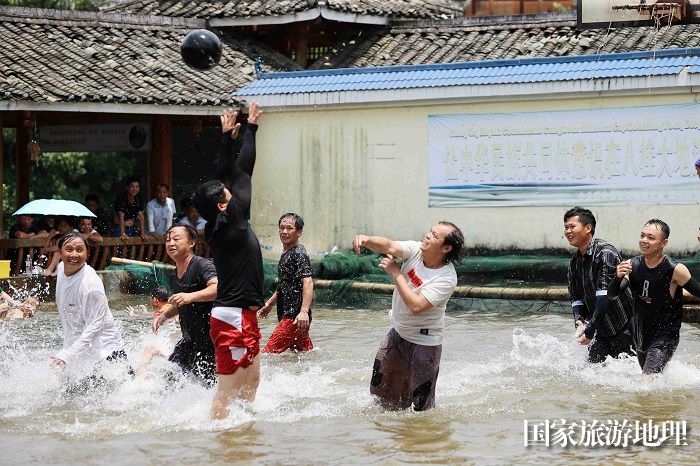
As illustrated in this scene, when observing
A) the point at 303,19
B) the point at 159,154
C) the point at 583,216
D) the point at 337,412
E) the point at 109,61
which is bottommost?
the point at 337,412

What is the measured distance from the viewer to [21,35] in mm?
20281

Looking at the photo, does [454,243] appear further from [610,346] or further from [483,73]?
[483,73]

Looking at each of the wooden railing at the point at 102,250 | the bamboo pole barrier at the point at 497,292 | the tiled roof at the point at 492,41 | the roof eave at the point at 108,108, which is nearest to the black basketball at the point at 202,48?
the bamboo pole barrier at the point at 497,292

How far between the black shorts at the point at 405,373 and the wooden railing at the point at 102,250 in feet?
33.7

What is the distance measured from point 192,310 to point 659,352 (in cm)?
370

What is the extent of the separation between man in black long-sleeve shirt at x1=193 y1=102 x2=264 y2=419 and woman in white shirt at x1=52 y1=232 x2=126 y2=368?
57.8 inches

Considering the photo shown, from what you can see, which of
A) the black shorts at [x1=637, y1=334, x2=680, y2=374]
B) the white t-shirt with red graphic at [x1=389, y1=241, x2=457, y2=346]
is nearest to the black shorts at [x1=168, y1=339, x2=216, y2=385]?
the white t-shirt with red graphic at [x1=389, y1=241, x2=457, y2=346]

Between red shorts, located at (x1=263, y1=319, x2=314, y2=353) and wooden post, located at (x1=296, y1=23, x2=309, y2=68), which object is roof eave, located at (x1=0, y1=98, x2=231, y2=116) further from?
red shorts, located at (x1=263, y1=319, x2=314, y2=353)

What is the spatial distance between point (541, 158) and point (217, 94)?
18.1ft

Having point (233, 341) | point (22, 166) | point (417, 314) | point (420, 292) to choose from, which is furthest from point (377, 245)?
point (22, 166)

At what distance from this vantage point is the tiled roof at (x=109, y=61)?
1875 centimetres

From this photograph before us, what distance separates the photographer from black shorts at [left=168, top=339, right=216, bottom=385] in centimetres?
887

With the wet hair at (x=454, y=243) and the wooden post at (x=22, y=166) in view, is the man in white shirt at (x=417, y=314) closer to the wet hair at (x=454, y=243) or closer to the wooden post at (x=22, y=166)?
the wet hair at (x=454, y=243)

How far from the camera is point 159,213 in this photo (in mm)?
20234
